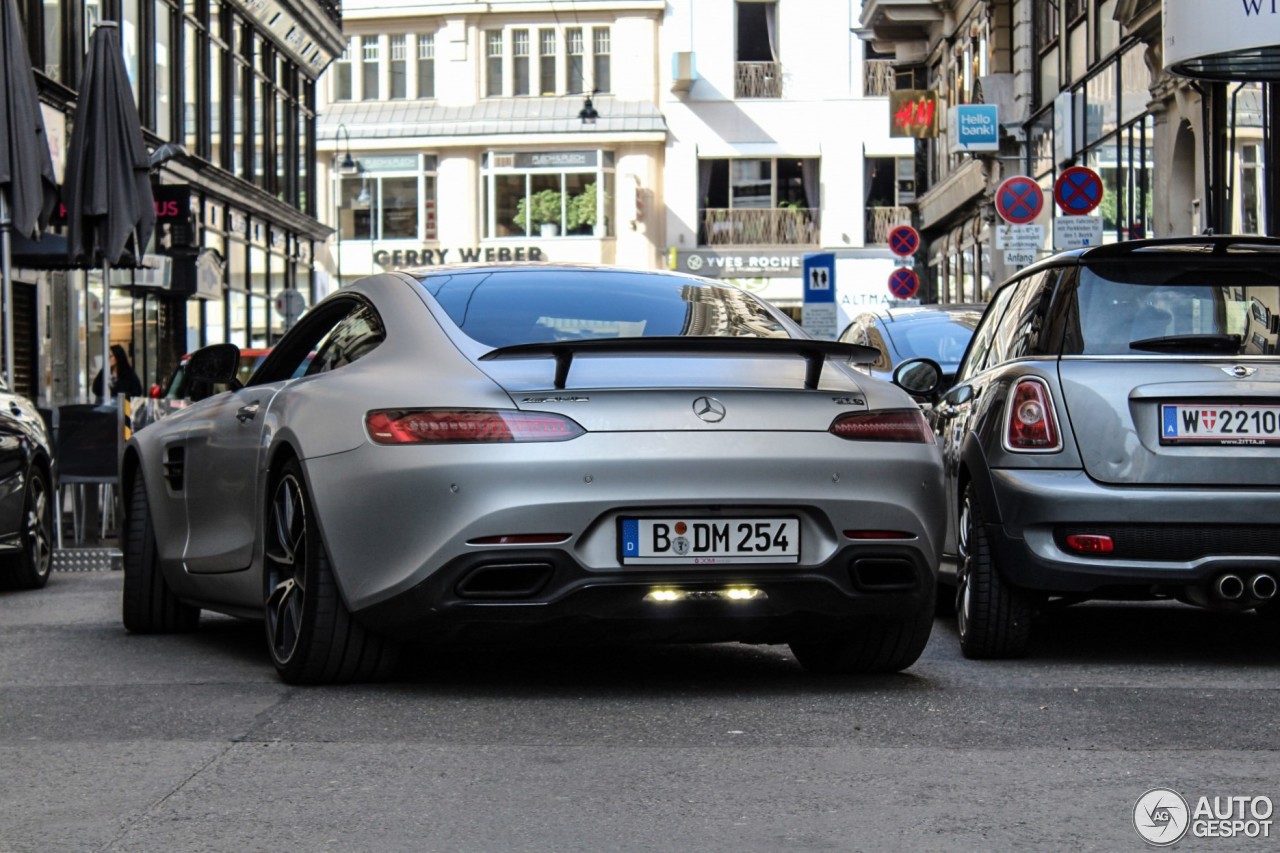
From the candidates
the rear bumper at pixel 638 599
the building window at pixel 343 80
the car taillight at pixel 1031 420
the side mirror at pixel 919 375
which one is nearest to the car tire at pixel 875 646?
the rear bumper at pixel 638 599

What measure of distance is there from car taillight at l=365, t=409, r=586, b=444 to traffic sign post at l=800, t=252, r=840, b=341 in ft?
58.7

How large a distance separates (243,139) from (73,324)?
14.4m

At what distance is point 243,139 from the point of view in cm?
4056

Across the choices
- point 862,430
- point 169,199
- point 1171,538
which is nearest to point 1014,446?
point 1171,538

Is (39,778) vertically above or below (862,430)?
below

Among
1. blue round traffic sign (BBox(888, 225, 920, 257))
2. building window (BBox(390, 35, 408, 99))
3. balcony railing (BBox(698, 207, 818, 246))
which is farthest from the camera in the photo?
building window (BBox(390, 35, 408, 99))

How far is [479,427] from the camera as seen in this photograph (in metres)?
6.19

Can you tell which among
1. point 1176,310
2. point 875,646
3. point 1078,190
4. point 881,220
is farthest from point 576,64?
point 875,646

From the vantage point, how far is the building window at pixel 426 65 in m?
63.4

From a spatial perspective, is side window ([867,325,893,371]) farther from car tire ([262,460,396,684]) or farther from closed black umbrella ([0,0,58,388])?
car tire ([262,460,396,684])

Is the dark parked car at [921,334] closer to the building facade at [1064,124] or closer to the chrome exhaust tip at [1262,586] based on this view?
the building facade at [1064,124]

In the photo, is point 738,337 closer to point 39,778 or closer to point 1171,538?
point 1171,538

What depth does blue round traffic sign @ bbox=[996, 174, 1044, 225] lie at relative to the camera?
888 inches

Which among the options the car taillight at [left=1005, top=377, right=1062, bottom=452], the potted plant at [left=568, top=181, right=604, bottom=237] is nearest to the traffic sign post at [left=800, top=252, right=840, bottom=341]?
the car taillight at [left=1005, top=377, right=1062, bottom=452]
